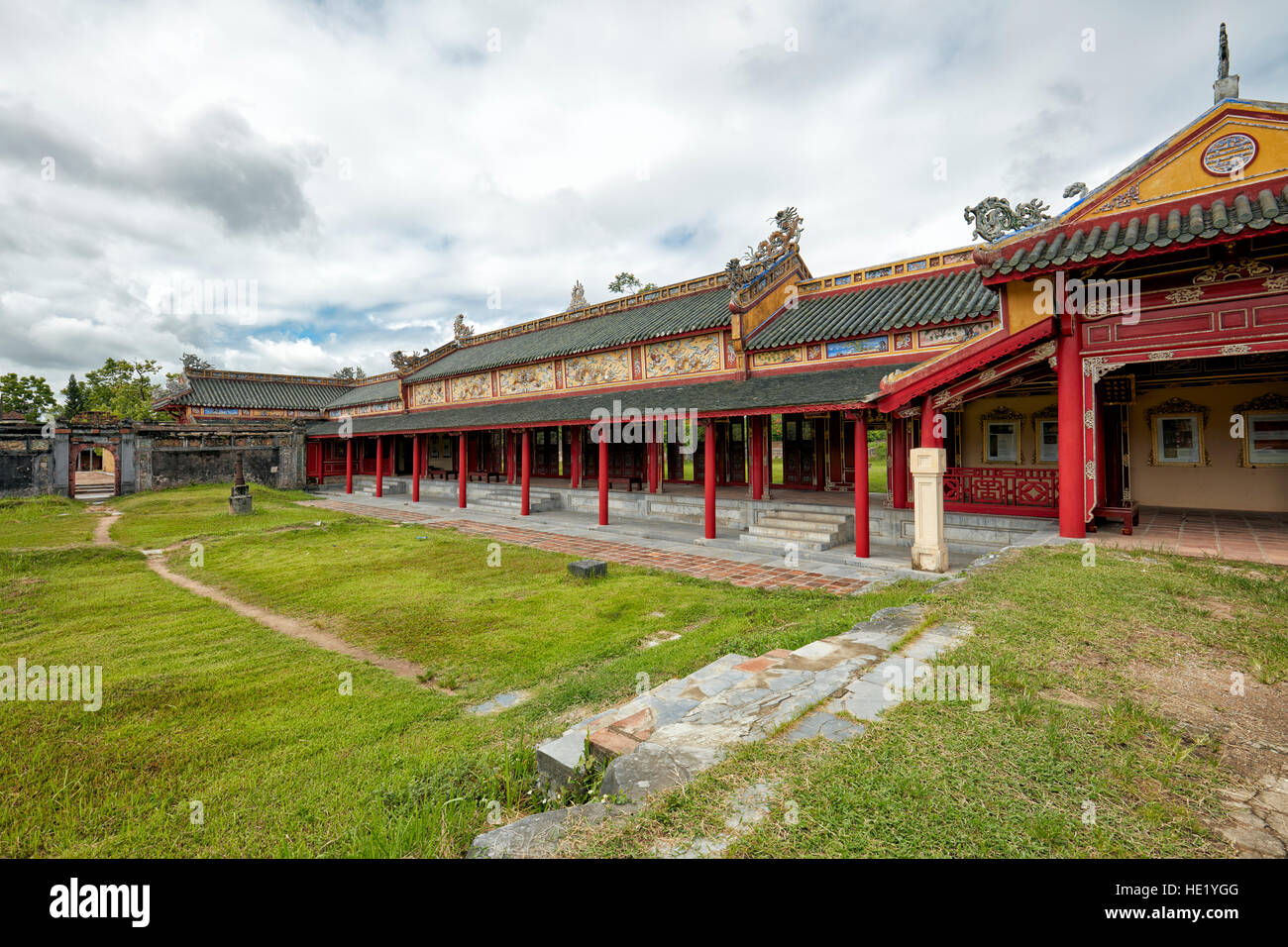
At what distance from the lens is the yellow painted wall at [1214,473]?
34.9 feet

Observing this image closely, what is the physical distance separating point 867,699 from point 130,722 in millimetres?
5913

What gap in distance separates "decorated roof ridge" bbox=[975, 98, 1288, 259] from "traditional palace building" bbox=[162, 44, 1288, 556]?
3cm

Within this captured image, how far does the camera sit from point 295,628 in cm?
730

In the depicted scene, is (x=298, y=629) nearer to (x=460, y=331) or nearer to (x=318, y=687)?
(x=318, y=687)

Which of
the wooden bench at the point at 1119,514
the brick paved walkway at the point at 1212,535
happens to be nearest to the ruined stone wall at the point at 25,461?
the brick paved walkway at the point at 1212,535

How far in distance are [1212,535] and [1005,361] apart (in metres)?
4.10

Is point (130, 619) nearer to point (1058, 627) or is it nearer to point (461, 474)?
point (1058, 627)

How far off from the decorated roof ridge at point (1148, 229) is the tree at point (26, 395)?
219 feet

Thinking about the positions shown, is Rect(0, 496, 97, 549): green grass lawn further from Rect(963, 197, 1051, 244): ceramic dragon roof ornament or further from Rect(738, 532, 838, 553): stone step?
Rect(963, 197, 1051, 244): ceramic dragon roof ornament

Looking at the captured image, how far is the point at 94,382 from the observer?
168 feet

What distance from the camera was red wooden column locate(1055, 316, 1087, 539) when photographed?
27.6 feet

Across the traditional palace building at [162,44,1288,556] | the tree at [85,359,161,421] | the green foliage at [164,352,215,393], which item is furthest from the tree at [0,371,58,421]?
the traditional palace building at [162,44,1288,556]

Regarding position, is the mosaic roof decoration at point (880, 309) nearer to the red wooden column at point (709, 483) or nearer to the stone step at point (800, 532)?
the red wooden column at point (709, 483)

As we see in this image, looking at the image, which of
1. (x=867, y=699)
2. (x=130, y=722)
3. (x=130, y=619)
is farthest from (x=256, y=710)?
(x=867, y=699)
